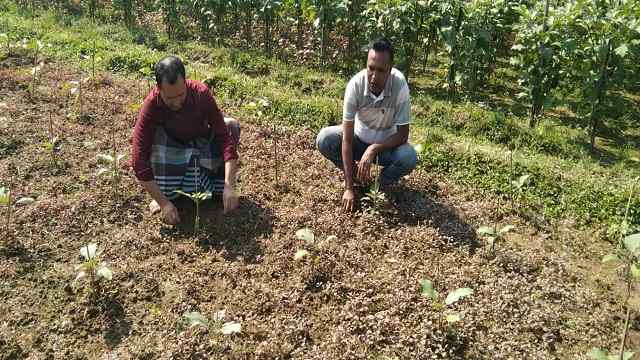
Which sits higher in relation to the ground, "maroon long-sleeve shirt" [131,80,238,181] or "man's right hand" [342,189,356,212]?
"maroon long-sleeve shirt" [131,80,238,181]

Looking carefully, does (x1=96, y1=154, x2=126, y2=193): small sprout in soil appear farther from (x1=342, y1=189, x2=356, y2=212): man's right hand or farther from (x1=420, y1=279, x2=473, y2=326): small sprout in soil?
(x1=420, y1=279, x2=473, y2=326): small sprout in soil

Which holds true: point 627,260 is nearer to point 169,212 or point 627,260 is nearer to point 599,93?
point 599,93

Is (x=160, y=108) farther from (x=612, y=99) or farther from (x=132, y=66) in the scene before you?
(x=612, y=99)

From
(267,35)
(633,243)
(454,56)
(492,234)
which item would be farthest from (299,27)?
(633,243)

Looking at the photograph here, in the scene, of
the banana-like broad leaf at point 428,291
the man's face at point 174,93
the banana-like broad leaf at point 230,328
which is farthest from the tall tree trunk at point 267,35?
the banana-like broad leaf at point 230,328

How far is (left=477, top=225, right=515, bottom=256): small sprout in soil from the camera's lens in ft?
15.0

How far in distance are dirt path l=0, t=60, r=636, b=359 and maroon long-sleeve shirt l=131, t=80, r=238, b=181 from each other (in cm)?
Answer: 71

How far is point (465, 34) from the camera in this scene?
8.64 meters

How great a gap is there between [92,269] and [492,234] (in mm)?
3334

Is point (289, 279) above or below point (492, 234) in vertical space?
below

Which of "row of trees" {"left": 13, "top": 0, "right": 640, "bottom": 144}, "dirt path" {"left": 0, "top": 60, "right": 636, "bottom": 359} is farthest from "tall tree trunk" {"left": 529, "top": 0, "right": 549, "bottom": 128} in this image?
"dirt path" {"left": 0, "top": 60, "right": 636, "bottom": 359}

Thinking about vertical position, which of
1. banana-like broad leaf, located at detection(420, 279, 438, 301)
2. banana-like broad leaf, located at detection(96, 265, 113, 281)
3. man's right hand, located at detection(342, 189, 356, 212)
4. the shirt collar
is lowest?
banana-like broad leaf, located at detection(96, 265, 113, 281)

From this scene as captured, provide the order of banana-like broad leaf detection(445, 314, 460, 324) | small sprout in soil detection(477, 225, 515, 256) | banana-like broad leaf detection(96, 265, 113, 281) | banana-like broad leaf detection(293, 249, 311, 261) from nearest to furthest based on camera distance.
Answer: banana-like broad leaf detection(445, 314, 460, 324) < banana-like broad leaf detection(96, 265, 113, 281) < banana-like broad leaf detection(293, 249, 311, 261) < small sprout in soil detection(477, 225, 515, 256)

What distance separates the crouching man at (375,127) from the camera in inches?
196
